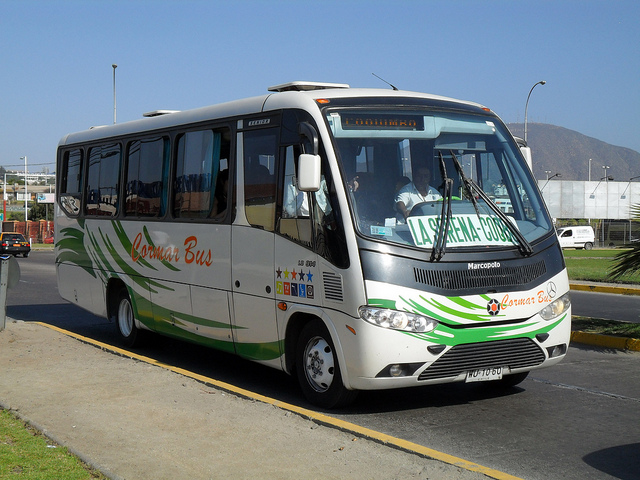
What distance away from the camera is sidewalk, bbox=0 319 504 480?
208 inches

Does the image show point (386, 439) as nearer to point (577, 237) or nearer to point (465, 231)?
point (465, 231)

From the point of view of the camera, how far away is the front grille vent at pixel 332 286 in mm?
6935

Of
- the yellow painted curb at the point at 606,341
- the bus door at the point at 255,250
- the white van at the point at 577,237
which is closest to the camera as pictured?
the bus door at the point at 255,250

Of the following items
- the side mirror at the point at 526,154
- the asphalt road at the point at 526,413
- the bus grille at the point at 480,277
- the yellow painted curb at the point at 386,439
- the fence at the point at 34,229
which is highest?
the side mirror at the point at 526,154

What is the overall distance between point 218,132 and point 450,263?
350 cm

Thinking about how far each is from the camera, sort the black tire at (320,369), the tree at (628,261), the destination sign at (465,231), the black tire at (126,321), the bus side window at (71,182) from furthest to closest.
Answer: the bus side window at (71,182) < the black tire at (126,321) < the tree at (628,261) < the black tire at (320,369) < the destination sign at (465,231)

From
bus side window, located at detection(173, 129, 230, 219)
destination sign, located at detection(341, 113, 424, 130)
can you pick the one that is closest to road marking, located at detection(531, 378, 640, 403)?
destination sign, located at detection(341, 113, 424, 130)

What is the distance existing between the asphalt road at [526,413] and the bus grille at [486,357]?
17.1 inches

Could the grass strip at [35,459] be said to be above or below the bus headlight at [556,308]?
below

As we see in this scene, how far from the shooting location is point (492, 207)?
24.2 feet

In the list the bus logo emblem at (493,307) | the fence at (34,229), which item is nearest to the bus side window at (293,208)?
the bus logo emblem at (493,307)

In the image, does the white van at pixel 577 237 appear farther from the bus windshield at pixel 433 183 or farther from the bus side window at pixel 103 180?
the bus windshield at pixel 433 183

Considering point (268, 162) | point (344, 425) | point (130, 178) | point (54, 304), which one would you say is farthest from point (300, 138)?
point (54, 304)

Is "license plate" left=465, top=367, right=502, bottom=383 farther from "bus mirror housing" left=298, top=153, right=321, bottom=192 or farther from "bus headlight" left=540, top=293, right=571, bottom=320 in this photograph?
"bus mirror housing" left=298, top=153, right=321, bottom=192
